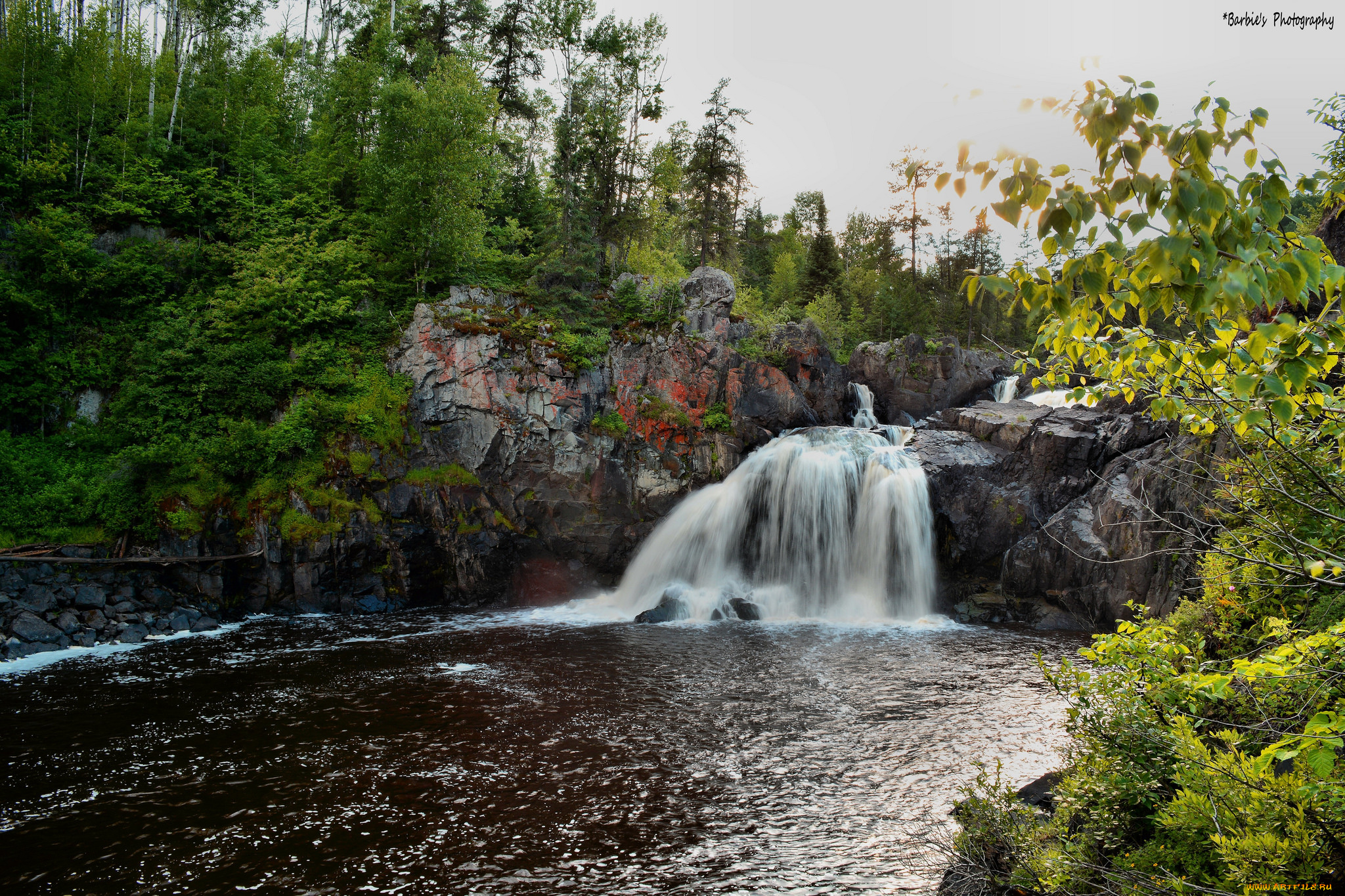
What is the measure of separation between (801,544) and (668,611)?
4485 mm

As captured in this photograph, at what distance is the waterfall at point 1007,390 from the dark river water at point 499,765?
16.4 meters

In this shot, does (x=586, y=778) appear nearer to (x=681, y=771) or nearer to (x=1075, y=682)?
(x=681, y=771)

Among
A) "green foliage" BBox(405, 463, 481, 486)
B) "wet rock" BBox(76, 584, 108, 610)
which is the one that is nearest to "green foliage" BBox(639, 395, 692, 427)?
"green foliage" BBox(405, 463, 481, 486)

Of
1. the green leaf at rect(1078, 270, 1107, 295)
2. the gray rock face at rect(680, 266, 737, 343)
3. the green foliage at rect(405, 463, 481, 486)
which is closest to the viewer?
the green leaf at rect(1078, 270, 1107, 295)

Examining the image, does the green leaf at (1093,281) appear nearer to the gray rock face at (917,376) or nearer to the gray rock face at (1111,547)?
the gray rock face at (1111,547)

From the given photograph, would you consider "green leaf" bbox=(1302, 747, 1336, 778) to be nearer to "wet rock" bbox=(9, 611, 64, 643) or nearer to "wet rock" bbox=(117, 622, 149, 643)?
"wet rock" bbox=(117, 622, 149, 643)

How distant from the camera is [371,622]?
50.9 ft

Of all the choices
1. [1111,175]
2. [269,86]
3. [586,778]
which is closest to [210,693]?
[586,778]

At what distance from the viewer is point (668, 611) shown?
54.0 feet

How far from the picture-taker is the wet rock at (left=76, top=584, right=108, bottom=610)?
1335 cm

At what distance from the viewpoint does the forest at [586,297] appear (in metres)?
2.52

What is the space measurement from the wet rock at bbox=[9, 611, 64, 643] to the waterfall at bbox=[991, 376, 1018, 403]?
96.4ft

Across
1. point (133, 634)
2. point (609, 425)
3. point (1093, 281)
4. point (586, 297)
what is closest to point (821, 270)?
point (586, 297)

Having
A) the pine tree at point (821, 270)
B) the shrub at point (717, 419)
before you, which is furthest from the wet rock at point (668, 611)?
the pine tree at point (821, 270)
